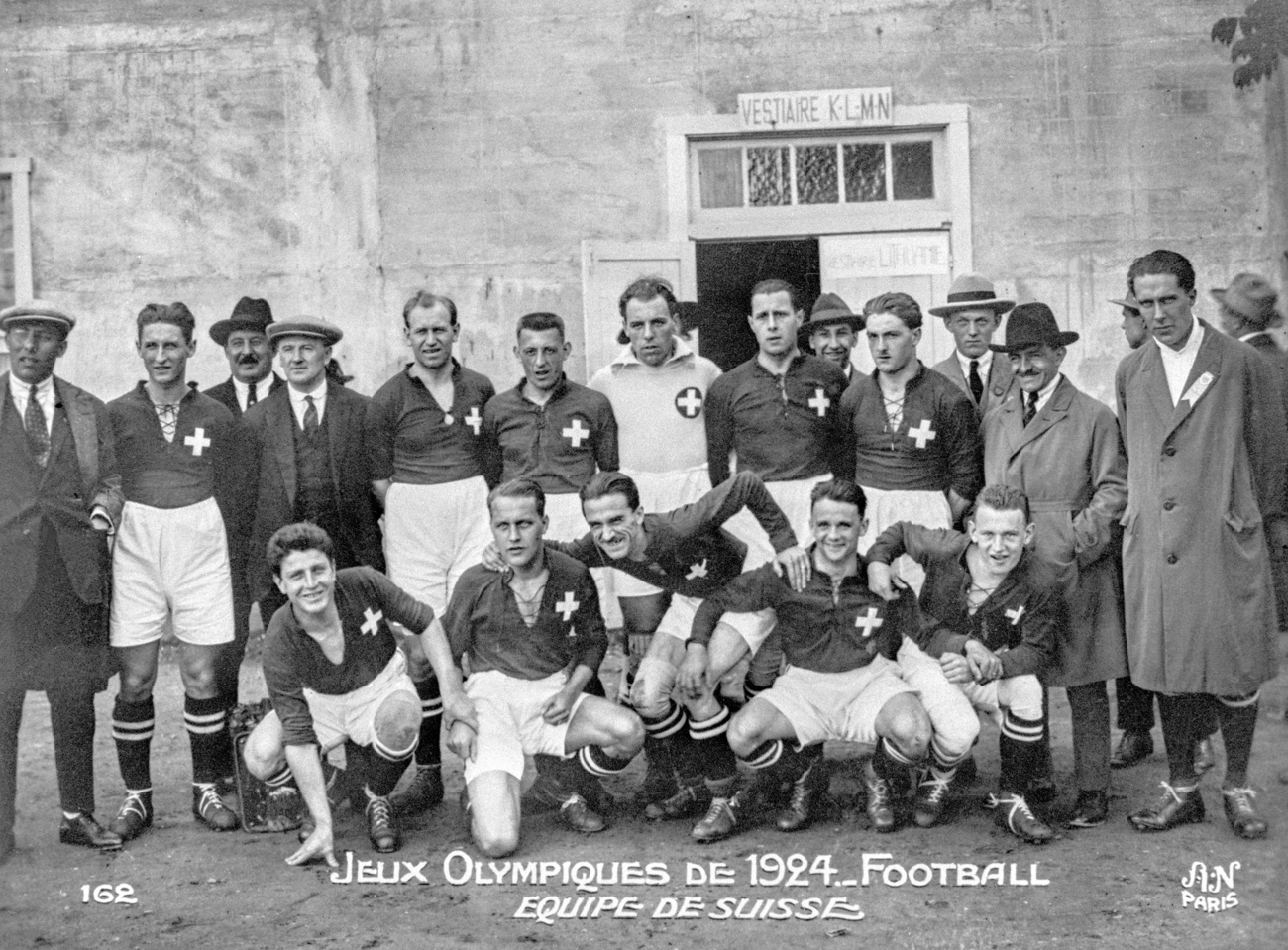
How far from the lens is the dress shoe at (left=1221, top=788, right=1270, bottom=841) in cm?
434

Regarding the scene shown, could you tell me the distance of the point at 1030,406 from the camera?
4.93 meters

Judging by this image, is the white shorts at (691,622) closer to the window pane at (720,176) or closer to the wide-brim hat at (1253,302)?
the wide-brim hat at (1253,302)

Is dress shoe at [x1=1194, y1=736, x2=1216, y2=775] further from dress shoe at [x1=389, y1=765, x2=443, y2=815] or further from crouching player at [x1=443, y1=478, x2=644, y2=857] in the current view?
dress shoe at [x1=389, y1=765, x2=443, y2=815]

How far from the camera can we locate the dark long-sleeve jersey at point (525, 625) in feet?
15.8

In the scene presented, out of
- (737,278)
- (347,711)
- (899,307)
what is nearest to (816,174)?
(737,278)

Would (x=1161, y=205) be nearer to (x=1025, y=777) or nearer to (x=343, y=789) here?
(x=1025, y=777)

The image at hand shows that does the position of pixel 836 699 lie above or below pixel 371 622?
below

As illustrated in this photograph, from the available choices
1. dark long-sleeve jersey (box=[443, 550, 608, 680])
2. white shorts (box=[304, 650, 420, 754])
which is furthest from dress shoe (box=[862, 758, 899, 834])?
white shorts (box=[304, 650, 420, 754])

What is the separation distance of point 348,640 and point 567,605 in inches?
29.4

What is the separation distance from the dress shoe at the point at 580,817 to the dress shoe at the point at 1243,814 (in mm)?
2025

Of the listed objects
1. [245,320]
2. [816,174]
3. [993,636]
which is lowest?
[993,636]

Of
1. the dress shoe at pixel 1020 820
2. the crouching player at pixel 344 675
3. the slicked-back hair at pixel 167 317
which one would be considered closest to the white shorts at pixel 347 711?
the crouching player at pixel 344 675

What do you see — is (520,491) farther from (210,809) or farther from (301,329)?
(210,809)

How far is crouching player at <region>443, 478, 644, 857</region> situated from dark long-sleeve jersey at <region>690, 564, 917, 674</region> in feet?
1.39
